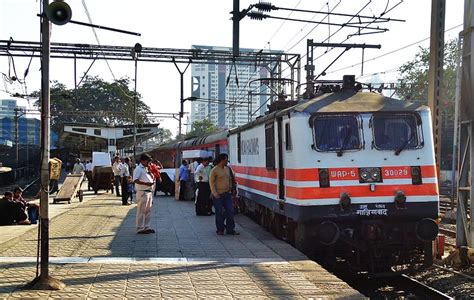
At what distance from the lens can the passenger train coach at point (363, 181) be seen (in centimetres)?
887

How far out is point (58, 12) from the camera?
247 inches

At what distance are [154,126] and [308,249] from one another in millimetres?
35170

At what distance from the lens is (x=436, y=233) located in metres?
8.89

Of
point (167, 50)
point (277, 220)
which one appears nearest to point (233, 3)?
point (277, 220)

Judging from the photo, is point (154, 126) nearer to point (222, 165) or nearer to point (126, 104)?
point (126, 104)

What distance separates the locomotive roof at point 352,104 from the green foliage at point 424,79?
1351 inches

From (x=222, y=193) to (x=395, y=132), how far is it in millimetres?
3924

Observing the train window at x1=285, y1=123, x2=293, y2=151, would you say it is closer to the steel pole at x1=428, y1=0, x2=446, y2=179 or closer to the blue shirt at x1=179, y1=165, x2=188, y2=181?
the steel pole at x1=428, y1=0, x2=446, y2=179

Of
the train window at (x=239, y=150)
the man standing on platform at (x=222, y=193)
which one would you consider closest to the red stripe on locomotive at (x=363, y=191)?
the man standing on platform at (x=222, y=193)

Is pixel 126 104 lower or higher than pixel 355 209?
higher

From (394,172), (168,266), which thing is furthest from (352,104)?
(168,266)

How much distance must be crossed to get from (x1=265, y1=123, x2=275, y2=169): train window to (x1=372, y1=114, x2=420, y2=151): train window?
7.11 ft

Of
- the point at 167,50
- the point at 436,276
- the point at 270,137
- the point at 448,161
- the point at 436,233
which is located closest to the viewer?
the point at 436,233

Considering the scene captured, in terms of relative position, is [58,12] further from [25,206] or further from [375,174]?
[25,206]
